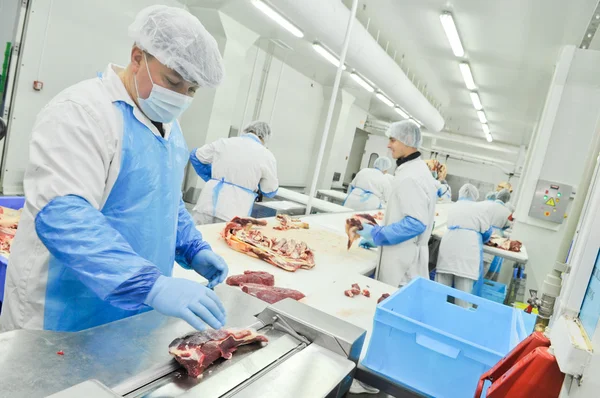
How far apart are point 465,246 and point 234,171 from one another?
3.27m

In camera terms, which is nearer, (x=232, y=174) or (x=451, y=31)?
(x=232, y=174)

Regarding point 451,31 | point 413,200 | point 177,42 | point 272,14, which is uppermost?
point 451,31

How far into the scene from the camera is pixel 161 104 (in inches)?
62.2

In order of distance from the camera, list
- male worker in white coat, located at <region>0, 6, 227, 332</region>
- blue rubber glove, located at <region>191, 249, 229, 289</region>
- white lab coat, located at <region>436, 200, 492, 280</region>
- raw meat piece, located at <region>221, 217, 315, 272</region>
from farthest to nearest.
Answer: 1. white lab coat, located at <region>436, 200, 492, 280</region>
2. raw meat piece, located at <region>221, 217, 315, 272</region>
3. blue rubber glove, located at <region>191, 249, 229, 289</region>
4. male worker in white coat, located at <region>0, 6, 227, 332</region>

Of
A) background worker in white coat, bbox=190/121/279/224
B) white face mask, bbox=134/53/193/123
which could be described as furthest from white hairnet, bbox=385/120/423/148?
white face mask, bbox=134/53/193/123

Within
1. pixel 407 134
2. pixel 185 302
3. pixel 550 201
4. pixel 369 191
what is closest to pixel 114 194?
pixel 185 302

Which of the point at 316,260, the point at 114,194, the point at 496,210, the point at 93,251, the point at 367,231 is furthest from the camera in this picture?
the point at 496,210

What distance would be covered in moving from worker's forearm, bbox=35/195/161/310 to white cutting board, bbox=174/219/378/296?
1199 millimetres

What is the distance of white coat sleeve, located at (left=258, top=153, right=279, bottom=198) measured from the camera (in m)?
4.76

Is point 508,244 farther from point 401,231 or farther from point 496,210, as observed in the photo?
point 401,231

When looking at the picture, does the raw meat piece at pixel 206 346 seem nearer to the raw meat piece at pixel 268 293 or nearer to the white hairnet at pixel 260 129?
the raw meat piece at pixel 268 293

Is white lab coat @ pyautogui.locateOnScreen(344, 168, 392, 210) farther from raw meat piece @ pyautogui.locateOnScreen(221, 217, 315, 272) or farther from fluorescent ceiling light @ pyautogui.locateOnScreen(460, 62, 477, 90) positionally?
raw meat piece @ pyautogui.locateOnScreen(221, 217, 315, 272)

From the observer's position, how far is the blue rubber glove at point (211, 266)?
1.89 metres

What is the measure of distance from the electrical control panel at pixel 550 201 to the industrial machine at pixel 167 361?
5357 millimetres
